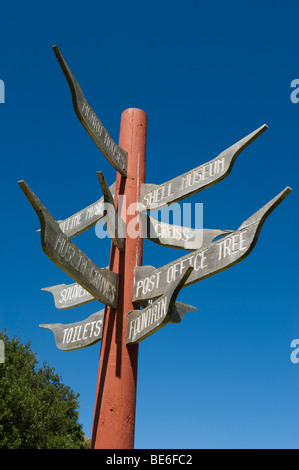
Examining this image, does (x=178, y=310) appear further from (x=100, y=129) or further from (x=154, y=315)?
(x=100, y=129)

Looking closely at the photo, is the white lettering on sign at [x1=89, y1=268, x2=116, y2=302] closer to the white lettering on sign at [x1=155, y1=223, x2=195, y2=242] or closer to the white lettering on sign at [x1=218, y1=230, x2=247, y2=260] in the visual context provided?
the white lettering on sign at [x1=155, y1=223, x2=195, y2=242]

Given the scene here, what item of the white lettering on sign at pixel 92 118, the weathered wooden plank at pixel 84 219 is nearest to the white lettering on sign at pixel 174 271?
the weathered wooden plank at pixel 84 219

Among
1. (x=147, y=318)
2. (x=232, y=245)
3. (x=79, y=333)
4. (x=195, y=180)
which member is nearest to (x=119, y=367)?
(x=147, y=318)

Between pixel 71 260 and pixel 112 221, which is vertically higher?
pixel 112 221

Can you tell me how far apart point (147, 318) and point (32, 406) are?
13.4 m

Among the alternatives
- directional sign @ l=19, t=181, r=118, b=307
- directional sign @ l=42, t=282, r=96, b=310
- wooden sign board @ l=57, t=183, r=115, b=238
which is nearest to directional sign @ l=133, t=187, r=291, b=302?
directional sign @ l=19, t=181, r=118, b=307

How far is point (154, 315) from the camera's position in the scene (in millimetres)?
3930

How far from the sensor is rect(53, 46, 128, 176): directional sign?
14.5 feet

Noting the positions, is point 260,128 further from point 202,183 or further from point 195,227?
point 195,227

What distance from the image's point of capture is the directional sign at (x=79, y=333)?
16.0 feet

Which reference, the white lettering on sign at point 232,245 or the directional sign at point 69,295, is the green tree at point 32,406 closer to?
the directional sign at point 69,295
